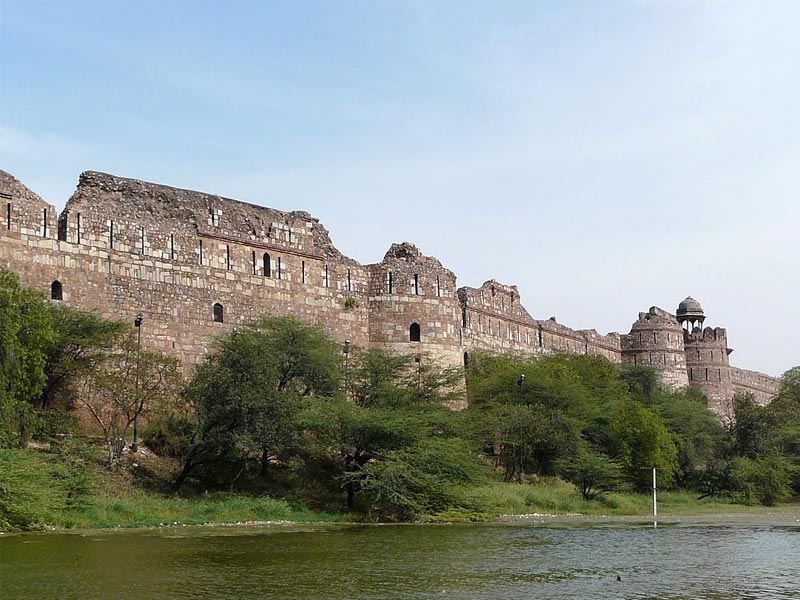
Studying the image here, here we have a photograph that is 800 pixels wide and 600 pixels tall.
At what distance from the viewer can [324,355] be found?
2512 cm

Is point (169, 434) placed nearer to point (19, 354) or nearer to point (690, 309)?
point (19, 354)

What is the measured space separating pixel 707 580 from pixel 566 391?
18.0m

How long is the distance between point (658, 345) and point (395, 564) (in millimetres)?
37746

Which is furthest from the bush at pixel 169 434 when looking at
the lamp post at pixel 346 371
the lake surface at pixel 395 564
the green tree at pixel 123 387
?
the lamp post at pixel 346 371

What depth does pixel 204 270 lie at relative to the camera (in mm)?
26641

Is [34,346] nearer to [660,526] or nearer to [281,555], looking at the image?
[281,555]

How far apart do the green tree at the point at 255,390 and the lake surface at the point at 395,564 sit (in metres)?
2.80

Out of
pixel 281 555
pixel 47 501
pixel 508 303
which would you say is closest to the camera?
pixel 281 555

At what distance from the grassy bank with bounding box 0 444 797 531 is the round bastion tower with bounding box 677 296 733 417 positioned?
87.6ft

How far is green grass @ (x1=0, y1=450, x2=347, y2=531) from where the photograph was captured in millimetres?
17438

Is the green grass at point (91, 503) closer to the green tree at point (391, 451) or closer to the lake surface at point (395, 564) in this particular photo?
the lake surface at point (395, 564)

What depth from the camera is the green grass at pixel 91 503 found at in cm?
1744

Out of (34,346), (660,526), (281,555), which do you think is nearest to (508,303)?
(660,526)

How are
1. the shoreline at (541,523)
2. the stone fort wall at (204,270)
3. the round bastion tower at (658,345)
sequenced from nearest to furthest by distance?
the shoreline at (541,523) → the stone fort wall at (204,270) → the round bastion tower at (658,345)
